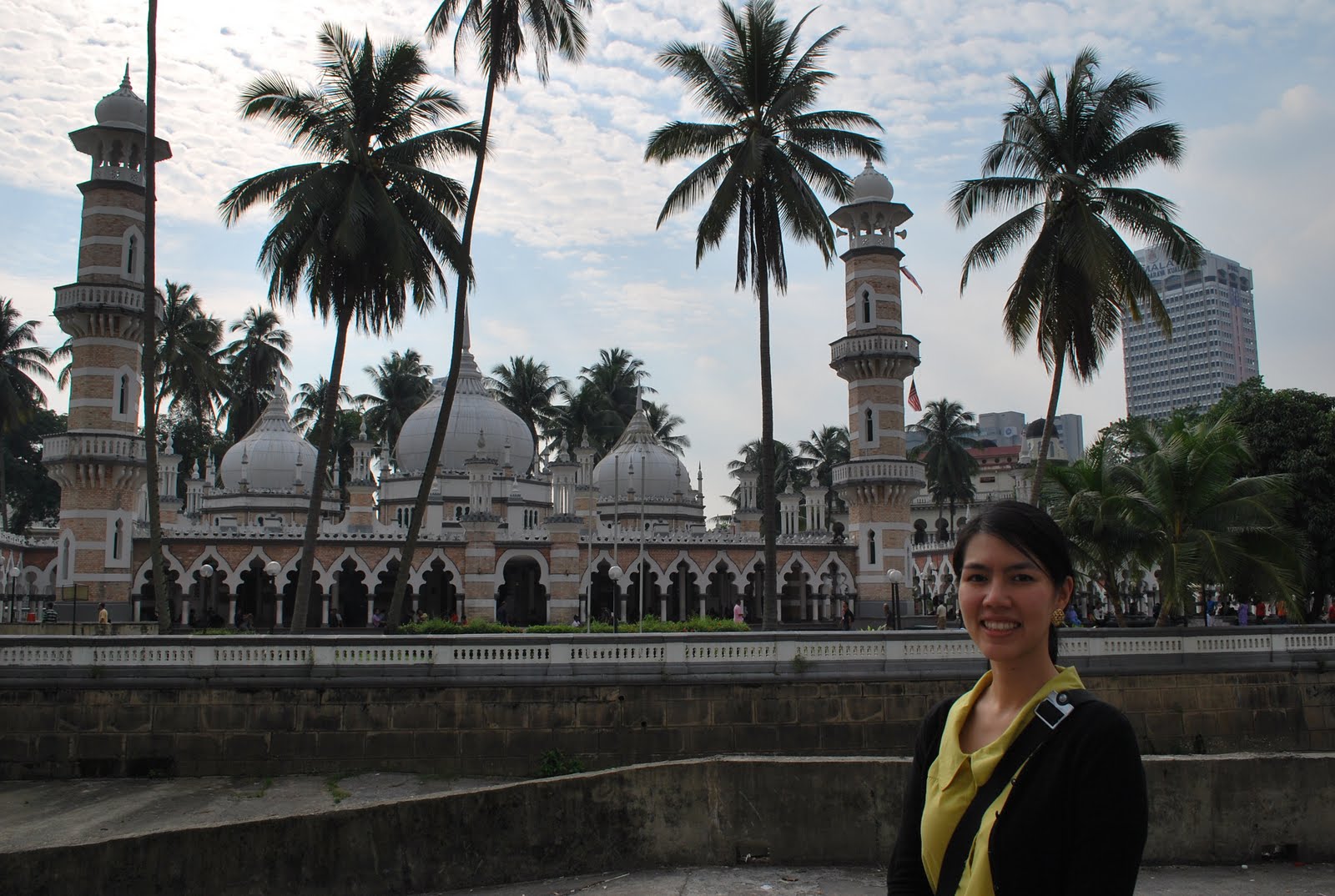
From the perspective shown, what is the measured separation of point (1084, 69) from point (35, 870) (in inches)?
1025

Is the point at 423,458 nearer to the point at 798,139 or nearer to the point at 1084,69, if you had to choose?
the point at 798,139

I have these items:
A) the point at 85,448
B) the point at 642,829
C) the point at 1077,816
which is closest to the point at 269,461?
the point at 85,448

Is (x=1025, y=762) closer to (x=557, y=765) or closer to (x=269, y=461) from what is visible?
(x=557, y=765)

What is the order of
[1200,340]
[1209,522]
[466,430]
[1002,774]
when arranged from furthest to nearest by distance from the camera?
[1200,340] → [466,430] → [1209,522] → [1002,774]

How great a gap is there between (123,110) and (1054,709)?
115 feet

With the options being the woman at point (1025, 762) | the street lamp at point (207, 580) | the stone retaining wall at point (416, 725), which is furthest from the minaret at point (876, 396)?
the woman at point (1025, 762)

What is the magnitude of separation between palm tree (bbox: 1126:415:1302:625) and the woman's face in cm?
2073

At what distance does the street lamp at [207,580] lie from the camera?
1447 inches

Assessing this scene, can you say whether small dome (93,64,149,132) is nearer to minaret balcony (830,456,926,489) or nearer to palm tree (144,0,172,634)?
palm tree (144,0,172,634)

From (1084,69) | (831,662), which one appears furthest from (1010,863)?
(1084,69)

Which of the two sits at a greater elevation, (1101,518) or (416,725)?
(1101,518)

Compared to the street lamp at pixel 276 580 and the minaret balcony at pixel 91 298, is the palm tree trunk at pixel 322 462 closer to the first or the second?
the minaret balcony at pixel 91 298

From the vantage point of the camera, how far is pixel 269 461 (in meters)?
55.0

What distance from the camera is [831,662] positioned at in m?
18.9
